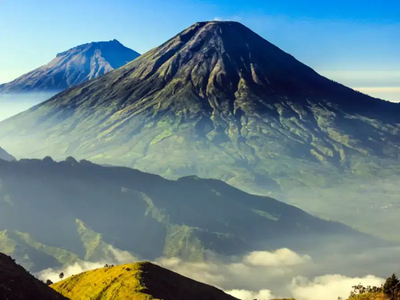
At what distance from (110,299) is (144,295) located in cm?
939

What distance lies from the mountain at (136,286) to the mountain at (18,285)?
1723cm

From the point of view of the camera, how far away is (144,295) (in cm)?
8981

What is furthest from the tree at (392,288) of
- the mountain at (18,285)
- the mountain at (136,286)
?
the mountain at (18,285)

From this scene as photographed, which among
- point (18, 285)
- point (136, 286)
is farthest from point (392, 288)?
point (18, 285)

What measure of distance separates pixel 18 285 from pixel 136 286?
26511mm

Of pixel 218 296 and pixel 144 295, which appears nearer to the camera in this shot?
pixel 144 295

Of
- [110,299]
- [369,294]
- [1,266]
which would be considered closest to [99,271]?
[110,299]

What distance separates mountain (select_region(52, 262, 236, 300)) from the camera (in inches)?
3735

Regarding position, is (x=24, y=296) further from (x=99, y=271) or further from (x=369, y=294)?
(x=369, y=294)

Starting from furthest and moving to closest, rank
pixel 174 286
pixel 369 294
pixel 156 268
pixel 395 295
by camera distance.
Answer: pixel 156 268 → pixel 174 286 → pixel 369 294 → pixel 395 295

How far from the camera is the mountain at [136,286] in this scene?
94881 mm

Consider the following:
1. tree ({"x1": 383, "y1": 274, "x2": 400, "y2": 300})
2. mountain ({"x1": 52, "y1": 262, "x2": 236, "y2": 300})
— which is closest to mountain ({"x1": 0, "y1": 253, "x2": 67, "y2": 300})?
mountain ({"x1": 52, "y1": 262, "x2": 236, "y2": 300})

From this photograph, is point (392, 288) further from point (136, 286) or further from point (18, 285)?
point (18, 285)

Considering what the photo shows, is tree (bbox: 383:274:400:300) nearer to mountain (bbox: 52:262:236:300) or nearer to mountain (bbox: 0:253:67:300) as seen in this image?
mountain (bbox: 52:262:236:300)
